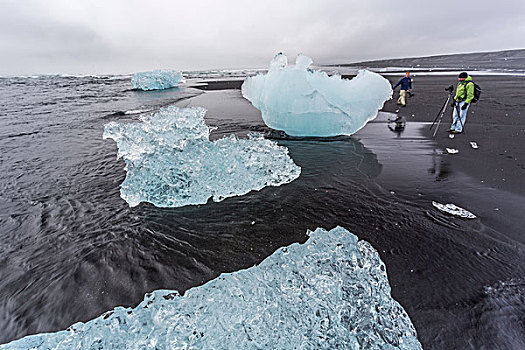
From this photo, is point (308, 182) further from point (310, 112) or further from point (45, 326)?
point (45, 326)

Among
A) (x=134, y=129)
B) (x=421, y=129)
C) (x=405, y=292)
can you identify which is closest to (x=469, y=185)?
(x=405, y=292)

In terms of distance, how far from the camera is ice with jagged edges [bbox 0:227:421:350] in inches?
57.7

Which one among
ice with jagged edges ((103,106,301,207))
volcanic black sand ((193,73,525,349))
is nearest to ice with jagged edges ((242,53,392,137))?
volcanic black sand ((193,73,525,349))

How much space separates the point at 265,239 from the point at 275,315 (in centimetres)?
157

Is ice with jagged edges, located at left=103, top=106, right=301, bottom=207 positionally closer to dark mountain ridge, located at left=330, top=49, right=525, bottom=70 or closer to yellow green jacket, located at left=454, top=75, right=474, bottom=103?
yellow green jacket, located at left=454, top=75, right=474, bottom=103

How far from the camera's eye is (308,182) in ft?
15.4

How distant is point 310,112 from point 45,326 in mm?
6458

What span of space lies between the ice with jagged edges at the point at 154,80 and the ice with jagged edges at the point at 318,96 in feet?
78.9

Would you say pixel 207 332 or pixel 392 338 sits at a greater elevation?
pixel 207 332

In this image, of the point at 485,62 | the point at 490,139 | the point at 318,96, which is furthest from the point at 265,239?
the point at 485,62

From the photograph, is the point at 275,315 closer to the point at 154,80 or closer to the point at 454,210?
the point at 454,210

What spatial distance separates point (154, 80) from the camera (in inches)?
1045

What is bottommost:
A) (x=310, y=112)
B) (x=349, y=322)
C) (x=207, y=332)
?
(x=349, y=322)

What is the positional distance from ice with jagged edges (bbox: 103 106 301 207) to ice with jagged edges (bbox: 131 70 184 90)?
25.6 meters
